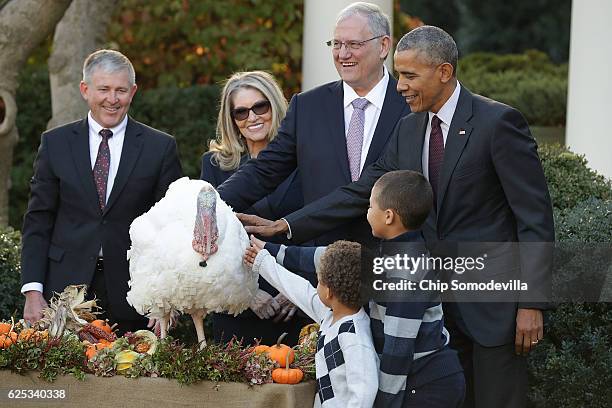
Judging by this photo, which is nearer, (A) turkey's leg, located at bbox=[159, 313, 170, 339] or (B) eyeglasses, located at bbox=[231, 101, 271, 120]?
(A) turkey's leg, located at bbox=[159, 313, 170, 339]

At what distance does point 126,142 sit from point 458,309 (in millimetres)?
1925

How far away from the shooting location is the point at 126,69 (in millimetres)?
5641

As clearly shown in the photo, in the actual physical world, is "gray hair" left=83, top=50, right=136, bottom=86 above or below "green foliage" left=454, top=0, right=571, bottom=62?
below

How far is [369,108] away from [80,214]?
152 cm

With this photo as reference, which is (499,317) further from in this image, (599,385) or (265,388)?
(599,385)

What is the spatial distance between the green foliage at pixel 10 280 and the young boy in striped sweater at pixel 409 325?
2.92 metres

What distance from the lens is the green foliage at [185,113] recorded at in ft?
36.6

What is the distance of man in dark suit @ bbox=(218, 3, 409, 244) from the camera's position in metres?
5.27

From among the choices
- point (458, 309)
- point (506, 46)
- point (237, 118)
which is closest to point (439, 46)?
point (458, 309)

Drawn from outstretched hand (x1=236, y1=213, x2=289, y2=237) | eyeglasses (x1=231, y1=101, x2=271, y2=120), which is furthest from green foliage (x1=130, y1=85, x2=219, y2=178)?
outstretched hand (x1=236, y1=213, x2=289, y2=237)

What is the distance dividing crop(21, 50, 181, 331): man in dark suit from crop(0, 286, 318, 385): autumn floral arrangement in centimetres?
70

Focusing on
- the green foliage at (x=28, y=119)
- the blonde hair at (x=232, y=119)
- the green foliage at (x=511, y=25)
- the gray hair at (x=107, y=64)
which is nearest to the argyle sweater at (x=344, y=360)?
the blonde hair at (x=232, y=119)

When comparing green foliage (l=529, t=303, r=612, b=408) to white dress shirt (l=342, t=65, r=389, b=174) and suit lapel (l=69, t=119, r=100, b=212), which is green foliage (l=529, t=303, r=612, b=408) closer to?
white dress shirt (l=342, t=65, r=389, b=174)

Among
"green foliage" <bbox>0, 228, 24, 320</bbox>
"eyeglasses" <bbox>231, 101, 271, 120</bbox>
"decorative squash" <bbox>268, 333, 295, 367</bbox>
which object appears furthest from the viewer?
"green foliage" <bbox>0, 228, 24, 320</bbox>
